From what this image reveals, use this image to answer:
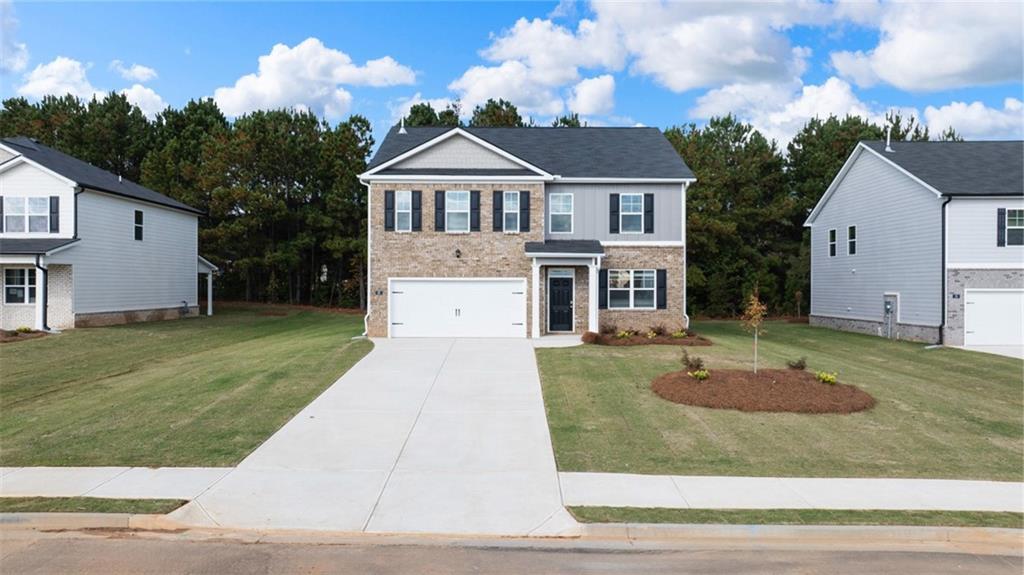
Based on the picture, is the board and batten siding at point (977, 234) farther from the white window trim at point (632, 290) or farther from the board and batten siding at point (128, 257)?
the board and batten siding at point (128, 257)

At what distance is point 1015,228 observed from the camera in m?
22.8

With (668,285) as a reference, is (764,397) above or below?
below

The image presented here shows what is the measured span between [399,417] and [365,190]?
32.8m

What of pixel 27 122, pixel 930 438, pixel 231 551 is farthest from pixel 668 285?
pixel 27 122

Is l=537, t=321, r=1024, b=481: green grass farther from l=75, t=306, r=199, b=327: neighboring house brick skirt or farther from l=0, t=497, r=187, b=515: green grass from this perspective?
l=75, t=306, r=199, b=327: neighboring house brick skirt

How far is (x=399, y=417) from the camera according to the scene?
11.3m

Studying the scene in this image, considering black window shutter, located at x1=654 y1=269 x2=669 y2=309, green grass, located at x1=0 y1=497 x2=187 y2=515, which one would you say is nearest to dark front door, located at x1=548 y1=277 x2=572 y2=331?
black window shutter, located at x1=654 y1=269 x2=669 y2=309

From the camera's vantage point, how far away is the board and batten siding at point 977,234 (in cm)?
2269

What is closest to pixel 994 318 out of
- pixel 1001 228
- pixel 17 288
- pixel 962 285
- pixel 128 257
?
pixel 962 285

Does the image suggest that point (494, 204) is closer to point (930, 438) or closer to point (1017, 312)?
point (930, 438)

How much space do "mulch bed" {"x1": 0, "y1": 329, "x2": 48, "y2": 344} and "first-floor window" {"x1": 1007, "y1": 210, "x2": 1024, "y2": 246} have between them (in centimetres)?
3573

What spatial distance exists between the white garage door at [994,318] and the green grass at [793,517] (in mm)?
18915

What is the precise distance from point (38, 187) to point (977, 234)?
36614mm

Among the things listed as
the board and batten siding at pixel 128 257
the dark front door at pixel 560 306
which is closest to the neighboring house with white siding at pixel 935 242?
the dark front door at pixel 560 306
